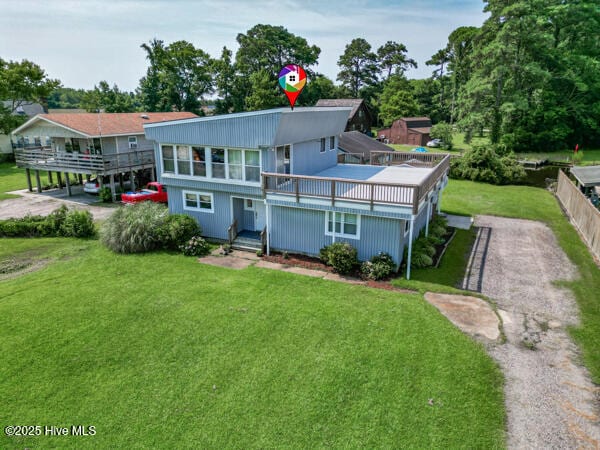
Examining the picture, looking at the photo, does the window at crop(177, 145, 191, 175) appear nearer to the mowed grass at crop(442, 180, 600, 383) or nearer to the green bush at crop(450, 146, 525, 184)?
the mowed grass at crop(442, 180, 600, 383)

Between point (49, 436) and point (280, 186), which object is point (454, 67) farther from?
point (49, 436)

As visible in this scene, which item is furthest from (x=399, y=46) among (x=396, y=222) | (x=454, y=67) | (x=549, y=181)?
(x=396, y=222)

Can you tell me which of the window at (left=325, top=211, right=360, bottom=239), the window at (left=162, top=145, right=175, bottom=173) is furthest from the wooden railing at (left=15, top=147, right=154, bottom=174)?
the window at (left=325, top=211, right=360, bottom=239)

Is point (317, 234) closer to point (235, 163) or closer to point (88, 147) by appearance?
point (235, 163)

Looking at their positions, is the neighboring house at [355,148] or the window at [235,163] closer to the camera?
the window at [235,163]

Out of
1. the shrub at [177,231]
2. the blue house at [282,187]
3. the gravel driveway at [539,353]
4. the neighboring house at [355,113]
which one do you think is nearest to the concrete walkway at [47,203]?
the shrub at [177,231]

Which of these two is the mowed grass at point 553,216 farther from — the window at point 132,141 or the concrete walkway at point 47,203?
the window at point 132,141
